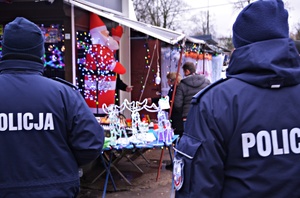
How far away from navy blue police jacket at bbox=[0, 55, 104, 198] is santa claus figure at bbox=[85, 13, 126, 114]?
4.73m

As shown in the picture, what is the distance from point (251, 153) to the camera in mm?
1561

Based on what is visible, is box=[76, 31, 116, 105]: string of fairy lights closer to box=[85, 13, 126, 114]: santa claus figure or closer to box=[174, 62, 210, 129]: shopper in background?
box=[85, 13, 126, 114]: santa claus figure

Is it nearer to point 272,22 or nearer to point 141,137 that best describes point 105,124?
point 141,137

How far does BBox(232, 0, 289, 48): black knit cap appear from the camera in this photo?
1.66m

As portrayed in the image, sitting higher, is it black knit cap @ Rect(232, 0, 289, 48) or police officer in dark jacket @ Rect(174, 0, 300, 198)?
black knit cap @ Rect(232, 0, 289, 48)

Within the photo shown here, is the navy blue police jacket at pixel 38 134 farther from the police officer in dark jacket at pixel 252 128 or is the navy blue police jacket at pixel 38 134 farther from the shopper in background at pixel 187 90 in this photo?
the shopper in background at pixel 187 90

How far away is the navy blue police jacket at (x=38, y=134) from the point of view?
2145 mm

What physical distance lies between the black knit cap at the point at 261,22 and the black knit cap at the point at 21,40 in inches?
51.4

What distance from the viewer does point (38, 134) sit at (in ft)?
7.16

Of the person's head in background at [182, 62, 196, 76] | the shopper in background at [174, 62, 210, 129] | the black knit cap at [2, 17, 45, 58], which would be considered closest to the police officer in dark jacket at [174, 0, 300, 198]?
the black knit cap at [2, 17, 45, 58]

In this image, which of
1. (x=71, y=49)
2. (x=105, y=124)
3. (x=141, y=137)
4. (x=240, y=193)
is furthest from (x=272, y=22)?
(x=71, y=49)

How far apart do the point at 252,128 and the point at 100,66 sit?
228 inches

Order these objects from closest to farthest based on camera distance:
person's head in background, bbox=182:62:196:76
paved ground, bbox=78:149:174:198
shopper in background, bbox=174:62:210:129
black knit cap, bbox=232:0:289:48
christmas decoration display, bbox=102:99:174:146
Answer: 1. black knit cap, bbox=232:0:289:48
2. christmas decoration display, bbox=102:99:174:146
3. paved ground, bbox=78:149:174:198
4. shopper in background, bbox=174:62:210:129
5. person's head in background, bbox=182:62:196:76

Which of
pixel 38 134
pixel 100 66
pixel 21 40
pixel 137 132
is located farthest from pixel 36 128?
pixel 100 66
